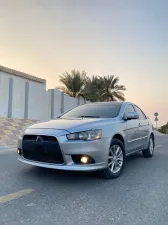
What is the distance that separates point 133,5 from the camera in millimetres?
11305

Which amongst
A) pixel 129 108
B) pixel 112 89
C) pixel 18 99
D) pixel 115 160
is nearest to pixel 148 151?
pixel 129 108

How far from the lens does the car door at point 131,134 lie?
516 cm

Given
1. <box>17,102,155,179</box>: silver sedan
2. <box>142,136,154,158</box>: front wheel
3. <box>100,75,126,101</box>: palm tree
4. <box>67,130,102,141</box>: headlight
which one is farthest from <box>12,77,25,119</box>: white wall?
<box>100,75,126,101</box>: palm tree

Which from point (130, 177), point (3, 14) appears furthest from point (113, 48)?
point (130, 177)

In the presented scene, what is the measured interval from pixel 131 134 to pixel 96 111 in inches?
39.4

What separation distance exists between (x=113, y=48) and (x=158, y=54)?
3138 millimetres

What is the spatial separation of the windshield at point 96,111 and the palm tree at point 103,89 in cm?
1915

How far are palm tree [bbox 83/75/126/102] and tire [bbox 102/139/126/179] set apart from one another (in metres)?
20.3

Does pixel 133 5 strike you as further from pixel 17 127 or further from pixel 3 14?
pixel 17 127

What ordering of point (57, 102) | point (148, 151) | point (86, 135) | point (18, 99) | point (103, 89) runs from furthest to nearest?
point (103, 89)
point (57, 102)
point (18, 99)
point (148, 151)
point (86, 135)

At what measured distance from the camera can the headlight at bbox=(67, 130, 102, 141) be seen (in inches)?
153

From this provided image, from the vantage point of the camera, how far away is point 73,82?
2489cm

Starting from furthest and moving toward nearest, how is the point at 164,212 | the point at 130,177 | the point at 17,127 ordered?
the point at 17,127 < the point at 130,177 < the point at 164,212

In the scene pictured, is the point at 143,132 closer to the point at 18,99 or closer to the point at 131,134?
the point at 131,134
